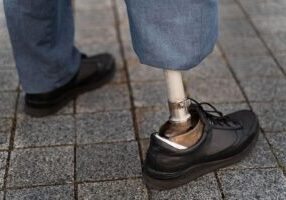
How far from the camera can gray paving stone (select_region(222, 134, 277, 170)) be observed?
168 centimetres

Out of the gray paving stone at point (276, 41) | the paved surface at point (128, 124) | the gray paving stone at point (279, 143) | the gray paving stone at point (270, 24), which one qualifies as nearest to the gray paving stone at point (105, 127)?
the paved surface at point (128, 124)

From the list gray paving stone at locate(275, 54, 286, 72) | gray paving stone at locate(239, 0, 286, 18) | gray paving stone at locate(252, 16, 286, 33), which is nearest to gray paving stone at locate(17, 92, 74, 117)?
gray paving stone at locate(275, 54, 286, 72)

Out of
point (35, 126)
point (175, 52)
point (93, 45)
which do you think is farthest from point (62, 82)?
point (175, 52)

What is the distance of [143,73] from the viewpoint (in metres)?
2.30

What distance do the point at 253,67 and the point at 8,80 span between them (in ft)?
3.80

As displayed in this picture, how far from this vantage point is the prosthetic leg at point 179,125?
1540mm

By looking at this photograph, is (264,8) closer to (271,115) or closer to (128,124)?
(271,115)

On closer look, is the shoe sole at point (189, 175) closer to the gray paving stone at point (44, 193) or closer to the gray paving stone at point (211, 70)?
the gray paving stone at point (44, 193)

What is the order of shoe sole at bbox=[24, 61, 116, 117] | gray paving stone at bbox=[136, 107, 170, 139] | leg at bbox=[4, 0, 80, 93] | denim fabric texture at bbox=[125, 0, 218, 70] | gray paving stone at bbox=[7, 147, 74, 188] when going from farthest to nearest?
shoe sole at bbox=[24, 61, 116, 117] < gray paving stone at bbox=[136, 107, 170, 139] < leg at bbox=[4, 0, 80, 93] < gray paving stone at bbox=[7, 147, 74, 188] < denim fabric texture at bbox=[125, 0, 218, 70]

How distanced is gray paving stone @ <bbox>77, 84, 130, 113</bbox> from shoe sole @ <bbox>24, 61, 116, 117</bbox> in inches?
0.9

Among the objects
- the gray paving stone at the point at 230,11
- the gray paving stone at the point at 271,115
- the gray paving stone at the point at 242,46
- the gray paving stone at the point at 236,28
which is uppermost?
the gray paving stone at the point at 271,115

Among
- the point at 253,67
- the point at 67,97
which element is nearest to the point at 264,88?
the point at 253,67

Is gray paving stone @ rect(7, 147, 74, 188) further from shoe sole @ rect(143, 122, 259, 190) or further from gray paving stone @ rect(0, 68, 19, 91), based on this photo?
gray paving stone @ rect(0, 68, 19, 91)

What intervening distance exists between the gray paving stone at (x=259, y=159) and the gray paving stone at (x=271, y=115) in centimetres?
13
